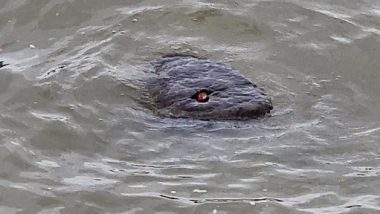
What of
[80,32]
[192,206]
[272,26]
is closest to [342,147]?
[192,206]

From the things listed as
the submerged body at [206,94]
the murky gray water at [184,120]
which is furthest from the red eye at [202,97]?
the murky gray water at [184,120]

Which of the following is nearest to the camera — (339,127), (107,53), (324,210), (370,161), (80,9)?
(324,210)

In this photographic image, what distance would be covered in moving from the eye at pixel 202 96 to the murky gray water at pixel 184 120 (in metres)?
0.28

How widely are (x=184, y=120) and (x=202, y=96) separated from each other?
11.9 inches

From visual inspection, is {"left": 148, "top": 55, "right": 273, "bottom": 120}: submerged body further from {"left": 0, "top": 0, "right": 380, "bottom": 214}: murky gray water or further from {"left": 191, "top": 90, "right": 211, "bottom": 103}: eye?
{"left": 0, "top": 0, "right": 380, "bottom": 214}: murky gray water

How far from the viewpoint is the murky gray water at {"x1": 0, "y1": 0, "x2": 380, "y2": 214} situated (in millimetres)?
6582

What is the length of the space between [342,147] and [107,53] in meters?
2.70

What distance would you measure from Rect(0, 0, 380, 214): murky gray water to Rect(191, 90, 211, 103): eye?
28cm

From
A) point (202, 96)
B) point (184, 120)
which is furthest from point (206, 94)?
point (184, 120)

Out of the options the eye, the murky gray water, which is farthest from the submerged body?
the murky gray water

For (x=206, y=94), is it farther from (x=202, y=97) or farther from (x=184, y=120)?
(x=184, y=120)

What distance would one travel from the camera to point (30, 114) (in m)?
7.53

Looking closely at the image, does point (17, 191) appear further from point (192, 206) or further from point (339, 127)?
point (339, 127)

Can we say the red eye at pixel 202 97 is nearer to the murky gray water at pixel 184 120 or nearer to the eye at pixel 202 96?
the eye at pixel 202 96
